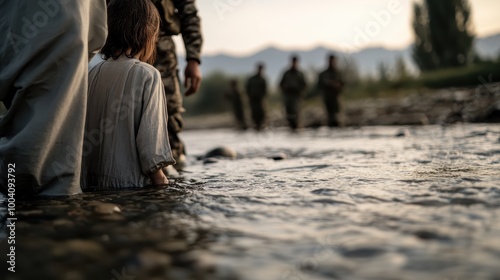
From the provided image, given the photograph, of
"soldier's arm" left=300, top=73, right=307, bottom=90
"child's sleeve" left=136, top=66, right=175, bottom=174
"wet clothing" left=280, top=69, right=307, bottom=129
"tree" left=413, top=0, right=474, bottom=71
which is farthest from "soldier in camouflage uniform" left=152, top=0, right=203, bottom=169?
"tree" left=413, top=0, right=474, bottom=71

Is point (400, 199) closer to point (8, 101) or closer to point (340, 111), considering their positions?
point (8, 101)

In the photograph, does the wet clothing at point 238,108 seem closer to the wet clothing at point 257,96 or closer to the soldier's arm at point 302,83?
the wet clothing at point 257,96

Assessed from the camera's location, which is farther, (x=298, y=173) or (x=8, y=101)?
(x=298, y=173)

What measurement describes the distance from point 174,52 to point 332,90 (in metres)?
8.92

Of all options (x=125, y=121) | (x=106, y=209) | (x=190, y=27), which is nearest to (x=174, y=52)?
(x=190, y=27)

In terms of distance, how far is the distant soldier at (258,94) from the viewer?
49.6 feet

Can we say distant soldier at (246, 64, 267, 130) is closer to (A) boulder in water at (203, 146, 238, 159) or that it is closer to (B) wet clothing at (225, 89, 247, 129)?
(B) wet clothing at (225, 89, 247, 129)

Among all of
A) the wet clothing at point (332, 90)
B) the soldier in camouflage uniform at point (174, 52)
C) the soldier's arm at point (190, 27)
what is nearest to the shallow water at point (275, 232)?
the soldier in camouflage uniform at point (174, 52)

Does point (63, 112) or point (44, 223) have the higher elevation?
point (63, 112)

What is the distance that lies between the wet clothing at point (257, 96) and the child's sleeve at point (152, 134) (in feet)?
42.2

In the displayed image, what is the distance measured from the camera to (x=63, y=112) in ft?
6.48

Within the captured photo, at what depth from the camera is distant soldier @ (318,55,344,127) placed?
12008 mm

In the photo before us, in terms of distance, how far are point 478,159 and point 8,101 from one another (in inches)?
107

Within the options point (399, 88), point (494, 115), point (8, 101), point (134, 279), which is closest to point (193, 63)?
point (8, 101)
